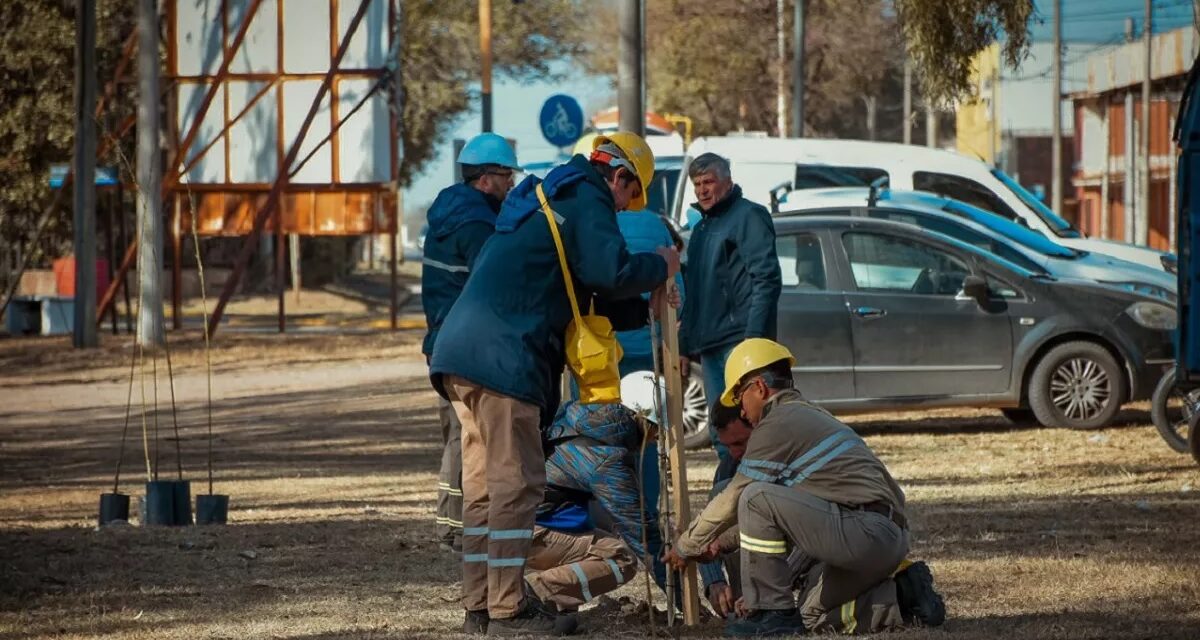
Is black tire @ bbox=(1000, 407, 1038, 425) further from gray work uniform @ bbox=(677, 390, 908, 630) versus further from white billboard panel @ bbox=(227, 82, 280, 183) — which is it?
white billboard panel @ bbox=(227, 82, 280, 183)

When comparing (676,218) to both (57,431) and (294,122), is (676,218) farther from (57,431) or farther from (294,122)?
(294,122)

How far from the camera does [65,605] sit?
Result: 845 cm

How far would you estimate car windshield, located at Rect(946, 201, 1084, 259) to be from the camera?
655 inches

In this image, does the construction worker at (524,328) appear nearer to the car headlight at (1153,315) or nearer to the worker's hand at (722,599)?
the worker's hand at (722,599)

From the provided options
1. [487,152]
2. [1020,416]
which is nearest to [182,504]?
[487,152]

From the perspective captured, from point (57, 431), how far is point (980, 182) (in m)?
9.53

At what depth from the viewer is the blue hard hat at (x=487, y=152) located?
354 inches

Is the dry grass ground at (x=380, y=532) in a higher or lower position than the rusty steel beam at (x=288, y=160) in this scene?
lower

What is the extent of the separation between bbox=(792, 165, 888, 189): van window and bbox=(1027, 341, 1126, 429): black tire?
23.9 feet

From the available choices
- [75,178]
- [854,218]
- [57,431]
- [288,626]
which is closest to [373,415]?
[57,431]

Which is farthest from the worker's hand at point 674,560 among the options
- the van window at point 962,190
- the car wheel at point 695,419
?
the van window at point 962,190

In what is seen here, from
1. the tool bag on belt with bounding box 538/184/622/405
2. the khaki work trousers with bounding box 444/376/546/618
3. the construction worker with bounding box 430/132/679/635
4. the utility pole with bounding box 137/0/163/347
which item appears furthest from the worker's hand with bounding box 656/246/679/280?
the utility pole with bounding box 137/0/163/347

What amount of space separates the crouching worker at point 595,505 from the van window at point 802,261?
7265mm

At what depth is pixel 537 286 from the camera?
714 cm
